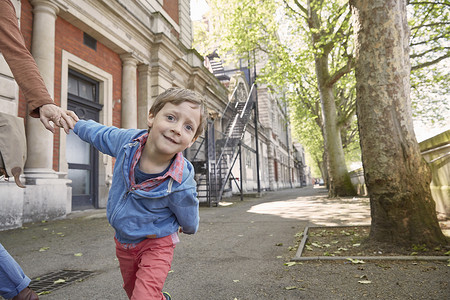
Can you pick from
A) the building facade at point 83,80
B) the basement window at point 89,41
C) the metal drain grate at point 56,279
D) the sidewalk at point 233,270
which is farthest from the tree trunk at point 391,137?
the basement window at point 89,41

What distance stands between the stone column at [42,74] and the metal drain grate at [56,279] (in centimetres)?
413

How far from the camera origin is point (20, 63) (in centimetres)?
173

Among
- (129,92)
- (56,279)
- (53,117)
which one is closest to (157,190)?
(53,117)

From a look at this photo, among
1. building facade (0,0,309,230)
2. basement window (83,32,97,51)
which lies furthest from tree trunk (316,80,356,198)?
basement window (83,32,97,51)

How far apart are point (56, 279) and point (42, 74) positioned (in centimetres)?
556

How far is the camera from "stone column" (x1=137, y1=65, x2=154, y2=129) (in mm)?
11516

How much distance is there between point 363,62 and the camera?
424 cm

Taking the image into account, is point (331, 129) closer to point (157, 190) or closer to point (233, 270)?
point (233, 270)

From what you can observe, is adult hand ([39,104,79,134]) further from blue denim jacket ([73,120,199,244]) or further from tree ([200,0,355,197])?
tree ([200,0,355,197])

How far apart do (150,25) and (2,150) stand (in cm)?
1122

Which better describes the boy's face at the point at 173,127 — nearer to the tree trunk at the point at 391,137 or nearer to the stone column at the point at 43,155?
the tree trunk at the point at 391,137

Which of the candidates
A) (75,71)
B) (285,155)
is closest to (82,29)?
(75,71)

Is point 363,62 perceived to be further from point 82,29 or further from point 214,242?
point 82,29

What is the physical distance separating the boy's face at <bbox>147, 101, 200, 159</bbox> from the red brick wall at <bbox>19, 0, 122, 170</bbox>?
6.64 m
